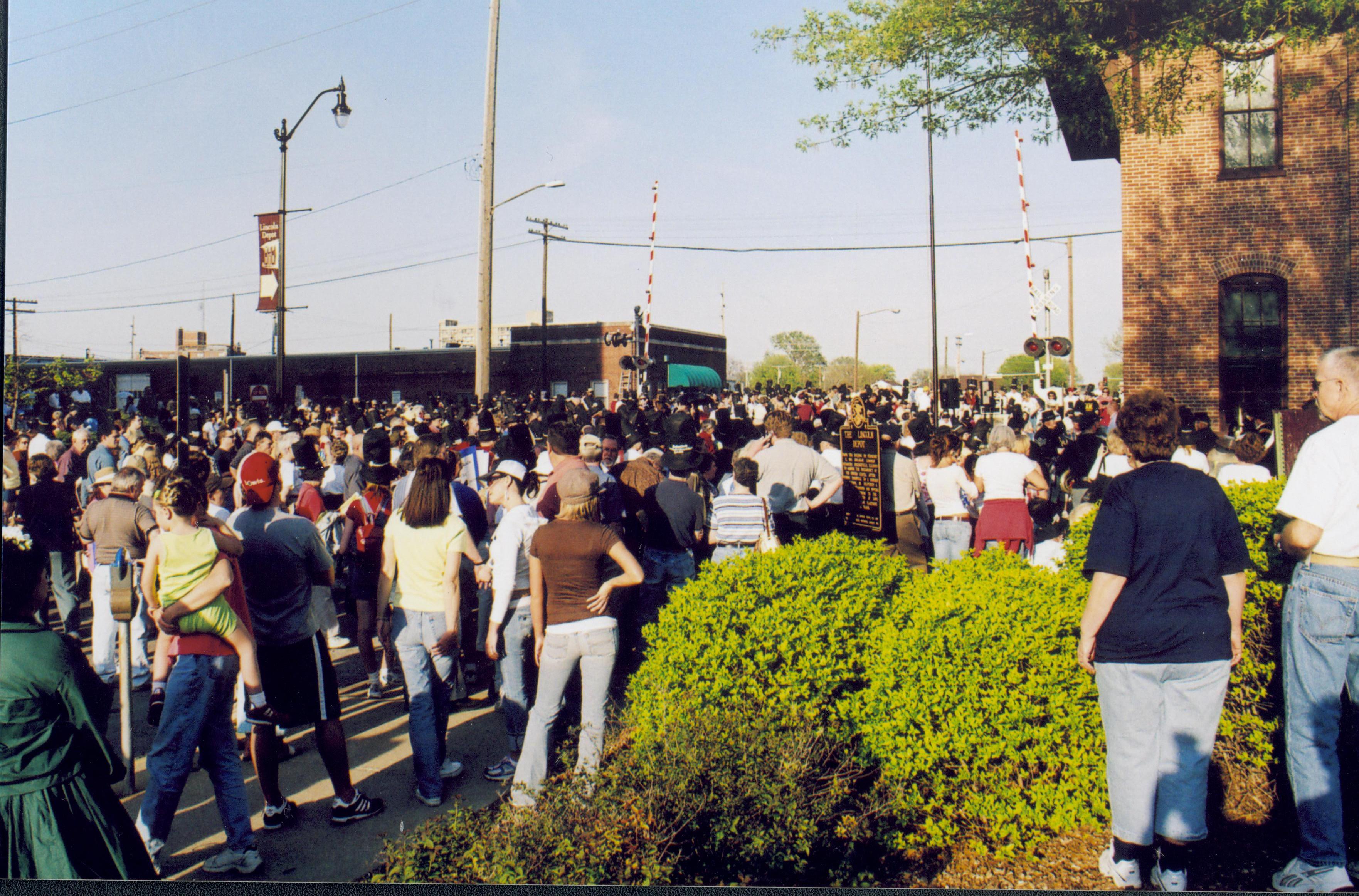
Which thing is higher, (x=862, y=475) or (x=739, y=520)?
(x=862, y=475)

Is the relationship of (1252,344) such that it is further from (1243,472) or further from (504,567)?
(504,567)

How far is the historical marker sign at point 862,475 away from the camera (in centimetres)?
800

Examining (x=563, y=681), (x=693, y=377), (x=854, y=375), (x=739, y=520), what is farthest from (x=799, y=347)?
(x=693, y=377)

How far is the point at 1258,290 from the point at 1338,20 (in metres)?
1.59

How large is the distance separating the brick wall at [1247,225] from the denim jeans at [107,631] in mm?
6935

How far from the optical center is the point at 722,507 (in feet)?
21.0

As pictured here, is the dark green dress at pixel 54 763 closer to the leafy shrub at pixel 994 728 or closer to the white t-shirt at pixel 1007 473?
the leafy shrub at pixel 994 728

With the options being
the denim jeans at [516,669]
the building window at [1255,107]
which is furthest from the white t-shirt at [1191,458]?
the denim jeans at [516,669]

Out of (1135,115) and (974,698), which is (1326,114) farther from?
(974,698)

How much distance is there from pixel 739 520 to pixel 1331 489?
3.66 meters

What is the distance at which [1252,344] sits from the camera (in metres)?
6.12

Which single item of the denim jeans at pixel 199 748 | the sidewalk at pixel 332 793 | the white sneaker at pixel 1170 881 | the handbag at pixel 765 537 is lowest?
the sidewalk at pixel 332 793

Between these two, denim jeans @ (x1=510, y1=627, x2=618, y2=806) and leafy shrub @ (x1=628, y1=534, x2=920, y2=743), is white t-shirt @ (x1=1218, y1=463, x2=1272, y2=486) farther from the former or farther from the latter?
denim jeans @ (x1=510, y1=627, x2=618, y2=806)

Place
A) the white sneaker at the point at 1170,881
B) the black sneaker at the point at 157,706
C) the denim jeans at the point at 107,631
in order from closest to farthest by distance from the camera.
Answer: the white sneaker at the point at 1170,881
the black sneaker at the point at 157,706
the denim jeans at the point at 107,631
